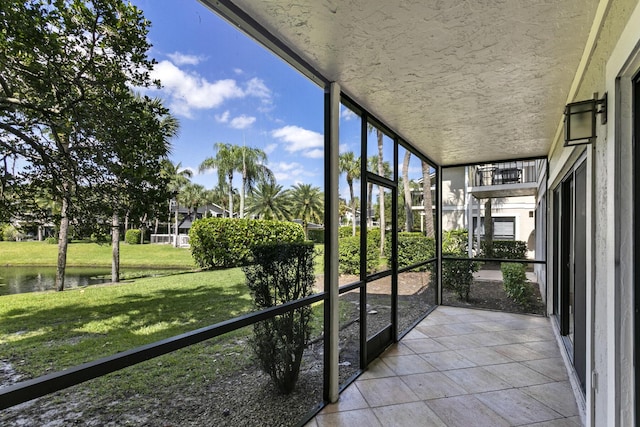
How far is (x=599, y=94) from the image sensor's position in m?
1.67

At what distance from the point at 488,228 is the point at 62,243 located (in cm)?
688

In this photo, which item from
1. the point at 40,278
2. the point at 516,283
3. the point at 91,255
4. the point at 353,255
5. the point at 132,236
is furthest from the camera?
the point at 516,283

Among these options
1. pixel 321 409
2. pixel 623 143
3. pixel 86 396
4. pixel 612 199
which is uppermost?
pixel 623 143

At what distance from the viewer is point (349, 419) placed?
7.95 ft

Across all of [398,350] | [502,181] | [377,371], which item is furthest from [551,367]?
[502,181]

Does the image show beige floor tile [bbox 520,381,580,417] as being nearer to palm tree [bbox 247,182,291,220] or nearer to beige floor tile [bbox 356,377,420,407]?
beige floor tile [bbox 356,377,420,407]

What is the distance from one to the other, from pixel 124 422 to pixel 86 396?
29 cm

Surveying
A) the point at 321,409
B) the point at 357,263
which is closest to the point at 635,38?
the point at 357,263

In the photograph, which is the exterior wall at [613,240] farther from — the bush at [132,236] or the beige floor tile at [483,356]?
the bush at [132,236]

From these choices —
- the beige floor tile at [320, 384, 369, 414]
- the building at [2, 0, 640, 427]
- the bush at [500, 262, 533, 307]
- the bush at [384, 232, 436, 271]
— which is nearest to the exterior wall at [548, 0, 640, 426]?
the building at [2, 0, 640, 427]

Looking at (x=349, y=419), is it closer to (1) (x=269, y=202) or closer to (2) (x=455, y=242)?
(1) (x=269, y=202)

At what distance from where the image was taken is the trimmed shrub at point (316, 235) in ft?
8.55

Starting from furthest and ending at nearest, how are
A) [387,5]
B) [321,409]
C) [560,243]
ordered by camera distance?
[560,243] < [321,409] < [387,5]

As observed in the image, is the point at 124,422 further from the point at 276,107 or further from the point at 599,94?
the point at 599,94
